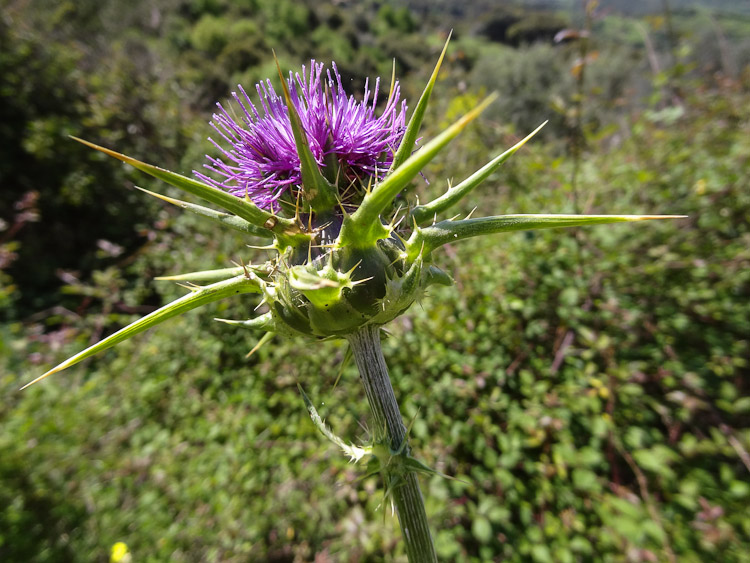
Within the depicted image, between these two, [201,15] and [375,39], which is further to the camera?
[375,39]

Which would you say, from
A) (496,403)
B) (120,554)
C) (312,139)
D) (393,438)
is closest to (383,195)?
(312,139)

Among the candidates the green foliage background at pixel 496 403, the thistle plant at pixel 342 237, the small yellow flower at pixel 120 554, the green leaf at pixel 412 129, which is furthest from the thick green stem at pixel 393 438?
the small yellow flower at pixel 120 554

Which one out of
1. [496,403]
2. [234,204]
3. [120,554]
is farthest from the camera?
[496,403]

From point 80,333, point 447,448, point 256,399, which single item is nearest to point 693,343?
point 447,448

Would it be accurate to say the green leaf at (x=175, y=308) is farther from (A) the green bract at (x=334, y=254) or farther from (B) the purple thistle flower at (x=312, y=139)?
(B) the purple thistle flower at (x=312, y=139)

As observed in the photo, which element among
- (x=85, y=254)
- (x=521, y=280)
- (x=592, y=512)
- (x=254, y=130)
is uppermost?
(x=85, y=254)

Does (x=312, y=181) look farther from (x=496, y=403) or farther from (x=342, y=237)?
(x=496, y=403)

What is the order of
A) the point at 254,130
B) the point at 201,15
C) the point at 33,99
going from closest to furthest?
1. the point at 254,130
2. the point at 33,99
3. the point at 201,15

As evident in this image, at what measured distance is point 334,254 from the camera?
3.21ft

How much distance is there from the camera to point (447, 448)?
2307 mm

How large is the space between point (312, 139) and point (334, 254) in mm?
374

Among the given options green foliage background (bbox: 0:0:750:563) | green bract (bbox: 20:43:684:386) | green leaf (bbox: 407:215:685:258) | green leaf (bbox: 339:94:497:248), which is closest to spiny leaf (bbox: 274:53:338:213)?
green bract (bbox: 20:43:684:386)

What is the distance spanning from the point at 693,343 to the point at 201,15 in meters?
22.0

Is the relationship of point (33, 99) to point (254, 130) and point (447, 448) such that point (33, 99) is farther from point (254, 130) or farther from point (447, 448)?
point (447, 448)
